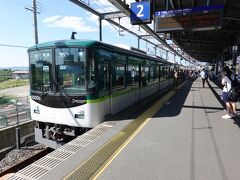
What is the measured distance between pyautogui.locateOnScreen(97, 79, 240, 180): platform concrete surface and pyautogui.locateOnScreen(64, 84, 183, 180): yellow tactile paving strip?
0.11 meters

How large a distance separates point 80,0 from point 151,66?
17.9ft

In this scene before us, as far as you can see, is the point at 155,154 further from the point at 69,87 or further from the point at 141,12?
the point at 141,12

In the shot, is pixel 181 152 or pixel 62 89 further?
pixel 62 89

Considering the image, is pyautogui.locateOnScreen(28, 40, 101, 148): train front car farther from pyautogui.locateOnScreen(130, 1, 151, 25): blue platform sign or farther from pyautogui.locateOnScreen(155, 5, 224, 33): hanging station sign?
pyautogui.locateOnScreen(155, 5, 224, 33): hanging station sign

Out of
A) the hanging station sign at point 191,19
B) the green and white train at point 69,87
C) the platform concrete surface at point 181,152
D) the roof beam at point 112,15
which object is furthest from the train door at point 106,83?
the roof beam at point 112,15

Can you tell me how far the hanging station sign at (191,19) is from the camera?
9359mm

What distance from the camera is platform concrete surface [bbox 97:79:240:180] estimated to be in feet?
13.2

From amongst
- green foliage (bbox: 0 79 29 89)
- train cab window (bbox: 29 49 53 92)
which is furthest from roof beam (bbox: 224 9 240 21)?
green foliage (bbox: 0 79 29 89)

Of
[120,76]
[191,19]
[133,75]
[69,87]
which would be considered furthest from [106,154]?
[191,19]

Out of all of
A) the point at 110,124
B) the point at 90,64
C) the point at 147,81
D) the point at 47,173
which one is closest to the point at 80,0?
the point at 147,81

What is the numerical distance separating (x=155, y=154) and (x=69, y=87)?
120 inches

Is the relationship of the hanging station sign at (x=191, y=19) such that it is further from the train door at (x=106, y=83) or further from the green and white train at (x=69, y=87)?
the train door at (x=106, y=83)

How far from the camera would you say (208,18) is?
9.46 metres

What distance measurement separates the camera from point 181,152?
16.3 feet
